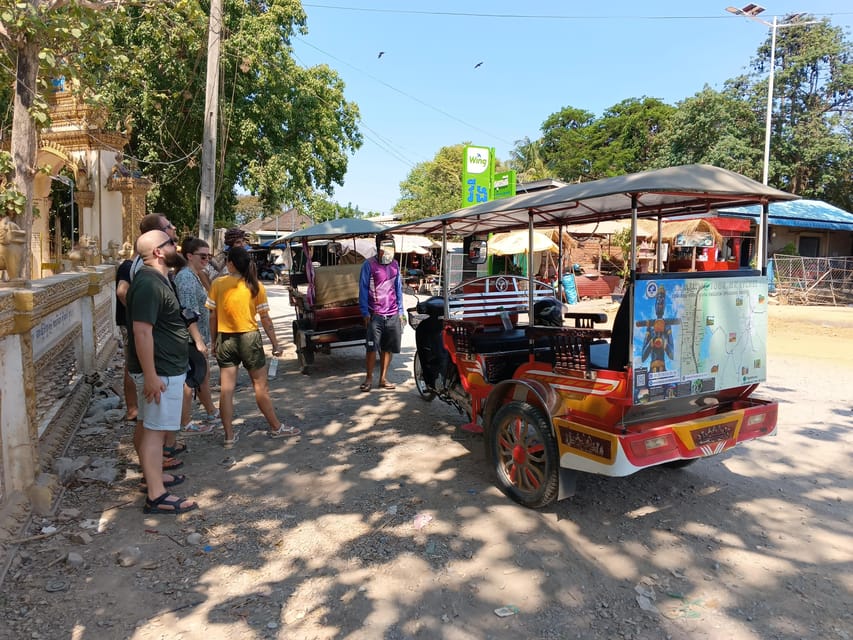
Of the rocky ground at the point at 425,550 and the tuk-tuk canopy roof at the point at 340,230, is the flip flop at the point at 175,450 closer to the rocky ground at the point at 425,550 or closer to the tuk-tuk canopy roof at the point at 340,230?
the rocky ground at the point at 425,550

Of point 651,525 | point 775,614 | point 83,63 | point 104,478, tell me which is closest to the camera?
point 775,614

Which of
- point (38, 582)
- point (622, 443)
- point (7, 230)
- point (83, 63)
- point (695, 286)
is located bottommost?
point (38, 582)

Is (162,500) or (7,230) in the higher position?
(7,230)

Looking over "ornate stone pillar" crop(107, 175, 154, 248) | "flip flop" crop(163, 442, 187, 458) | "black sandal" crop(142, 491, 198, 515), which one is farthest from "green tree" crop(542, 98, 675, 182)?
"black sandal" crop(142, 491, 198, 515)

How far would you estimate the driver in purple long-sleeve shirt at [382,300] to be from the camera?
22.9 feet

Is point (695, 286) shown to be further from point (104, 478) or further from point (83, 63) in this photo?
point (83, 63)

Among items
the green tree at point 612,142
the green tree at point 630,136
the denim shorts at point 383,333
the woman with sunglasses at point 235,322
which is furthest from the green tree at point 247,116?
the green tree at point 630,136

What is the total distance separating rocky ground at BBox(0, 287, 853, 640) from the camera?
274 cm

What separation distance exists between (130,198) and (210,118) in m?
6.58

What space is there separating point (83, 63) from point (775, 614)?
8.33 metres

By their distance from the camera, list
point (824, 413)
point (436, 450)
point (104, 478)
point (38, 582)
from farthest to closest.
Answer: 1. point (824, 413)
2. point (436, 450)
3. point (104, 478)
4. point (38, 582)

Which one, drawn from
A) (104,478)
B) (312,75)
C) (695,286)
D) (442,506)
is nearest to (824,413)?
(695,286)

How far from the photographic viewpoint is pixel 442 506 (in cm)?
397

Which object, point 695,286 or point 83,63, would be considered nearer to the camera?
point 695,286
